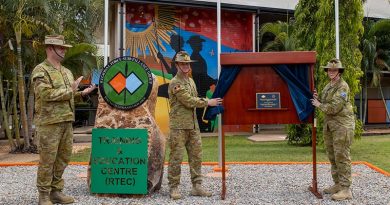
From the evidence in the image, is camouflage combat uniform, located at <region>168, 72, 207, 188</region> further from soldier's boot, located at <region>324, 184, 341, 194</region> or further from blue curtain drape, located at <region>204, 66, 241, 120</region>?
soldier's boot, located at <region>324, 184, 341, 194</region>

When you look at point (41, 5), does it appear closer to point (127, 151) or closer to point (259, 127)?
point (127, 151)

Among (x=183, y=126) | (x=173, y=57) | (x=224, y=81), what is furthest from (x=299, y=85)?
(x=173, y=57)

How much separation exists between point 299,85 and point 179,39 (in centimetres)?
1105

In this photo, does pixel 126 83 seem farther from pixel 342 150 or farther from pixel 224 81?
pixel 342 150

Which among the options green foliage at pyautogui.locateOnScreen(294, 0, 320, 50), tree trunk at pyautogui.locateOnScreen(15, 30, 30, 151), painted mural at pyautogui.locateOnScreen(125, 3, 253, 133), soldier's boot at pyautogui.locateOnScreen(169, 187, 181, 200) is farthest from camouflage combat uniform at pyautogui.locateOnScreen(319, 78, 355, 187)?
painted mural at pyautogui.locateOnScreen(125, 3, 253, 133)

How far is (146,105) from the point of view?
6215 millimetres

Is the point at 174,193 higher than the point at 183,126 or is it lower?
lower

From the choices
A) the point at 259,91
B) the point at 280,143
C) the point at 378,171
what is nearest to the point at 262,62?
the point at 259,91

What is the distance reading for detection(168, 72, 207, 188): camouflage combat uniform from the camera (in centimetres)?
577

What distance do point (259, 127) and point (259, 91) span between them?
39.5 feet

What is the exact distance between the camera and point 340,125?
570 cm

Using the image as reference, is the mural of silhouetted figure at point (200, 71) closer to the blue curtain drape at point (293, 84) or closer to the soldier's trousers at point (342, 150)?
the blue curtain drape at point (293, 84)

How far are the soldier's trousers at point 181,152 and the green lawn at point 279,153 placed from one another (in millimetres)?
3964

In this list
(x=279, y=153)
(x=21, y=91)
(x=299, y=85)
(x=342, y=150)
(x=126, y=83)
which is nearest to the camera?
(x=342, y=150)
